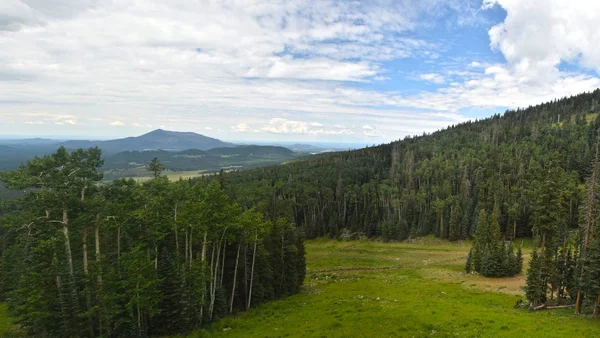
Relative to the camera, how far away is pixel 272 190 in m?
164

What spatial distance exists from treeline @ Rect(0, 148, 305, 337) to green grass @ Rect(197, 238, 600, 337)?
16.7 feet

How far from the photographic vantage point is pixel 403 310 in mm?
34656

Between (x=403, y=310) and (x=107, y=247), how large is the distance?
107ft

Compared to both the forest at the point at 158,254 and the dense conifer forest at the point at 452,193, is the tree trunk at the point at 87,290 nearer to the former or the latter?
the forest at the point at 158,254

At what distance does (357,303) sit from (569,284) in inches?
956

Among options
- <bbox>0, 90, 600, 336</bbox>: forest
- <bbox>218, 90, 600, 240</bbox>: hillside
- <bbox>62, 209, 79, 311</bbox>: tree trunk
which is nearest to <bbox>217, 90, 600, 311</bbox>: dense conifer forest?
<bbox>218, 90, 600, 240</bbox>: hillside

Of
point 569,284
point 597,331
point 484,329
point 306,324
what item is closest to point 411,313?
point 484,329

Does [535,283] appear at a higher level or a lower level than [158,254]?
lower

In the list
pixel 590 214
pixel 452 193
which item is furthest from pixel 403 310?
pixel 452 193

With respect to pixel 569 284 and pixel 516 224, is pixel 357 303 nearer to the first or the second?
pixel 569 284

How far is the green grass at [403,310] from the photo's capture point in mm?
27109

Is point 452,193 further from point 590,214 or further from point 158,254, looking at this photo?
point 158,254

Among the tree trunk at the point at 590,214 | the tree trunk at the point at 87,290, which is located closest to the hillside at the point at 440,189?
the tree trunk at the point at 87,290

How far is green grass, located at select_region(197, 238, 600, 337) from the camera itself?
27.1 metres
